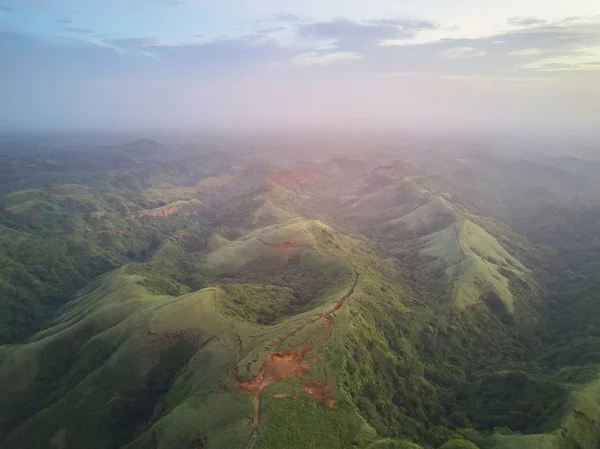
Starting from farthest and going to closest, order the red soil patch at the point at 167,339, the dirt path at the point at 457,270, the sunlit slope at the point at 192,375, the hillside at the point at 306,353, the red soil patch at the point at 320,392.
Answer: the dirt path at the point at 457,270 < the red soil patch at the point at 167,339 < the red soil patch at the point at 320,392 < the hillside at the point at 306,353 < the sunlit slope at the point at 192,375

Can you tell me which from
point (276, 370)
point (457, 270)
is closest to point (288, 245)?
point (457, 270)

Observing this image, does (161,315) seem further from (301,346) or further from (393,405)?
(393,405)

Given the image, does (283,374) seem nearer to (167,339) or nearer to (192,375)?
(192,375)

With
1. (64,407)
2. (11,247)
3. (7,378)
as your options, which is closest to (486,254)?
(64,407)

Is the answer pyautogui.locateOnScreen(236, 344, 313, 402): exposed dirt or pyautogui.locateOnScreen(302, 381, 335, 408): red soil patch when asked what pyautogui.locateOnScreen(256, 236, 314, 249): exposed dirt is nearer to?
pyautogui.locateOnScreen(236, 344, 313, 402): exposed dirt

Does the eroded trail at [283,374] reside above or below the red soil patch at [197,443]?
above

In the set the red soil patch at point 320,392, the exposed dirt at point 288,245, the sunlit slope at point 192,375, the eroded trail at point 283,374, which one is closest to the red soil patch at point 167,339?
the sunlit slope at point 192,375

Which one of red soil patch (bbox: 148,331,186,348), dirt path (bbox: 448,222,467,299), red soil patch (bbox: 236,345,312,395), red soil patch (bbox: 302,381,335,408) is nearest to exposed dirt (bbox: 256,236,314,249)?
dirt path (bbox: 448,222,467,299)

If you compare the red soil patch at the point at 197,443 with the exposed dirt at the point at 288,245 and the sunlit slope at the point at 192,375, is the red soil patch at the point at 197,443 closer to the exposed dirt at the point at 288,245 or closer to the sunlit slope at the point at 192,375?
the sunlit slope at the point at 192,375
